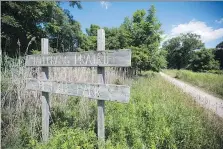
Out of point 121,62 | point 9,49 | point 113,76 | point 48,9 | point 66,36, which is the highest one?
point 48,9

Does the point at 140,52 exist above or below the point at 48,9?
below

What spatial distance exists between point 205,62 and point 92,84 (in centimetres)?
4859

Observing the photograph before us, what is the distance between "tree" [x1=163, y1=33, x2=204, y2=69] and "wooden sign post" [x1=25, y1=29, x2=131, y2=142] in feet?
203

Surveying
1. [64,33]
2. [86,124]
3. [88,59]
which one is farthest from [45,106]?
[64,33]

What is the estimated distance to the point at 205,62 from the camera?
46.6 m

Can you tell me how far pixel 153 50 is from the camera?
1712 centimetres

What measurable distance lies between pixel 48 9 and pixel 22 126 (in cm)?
1008

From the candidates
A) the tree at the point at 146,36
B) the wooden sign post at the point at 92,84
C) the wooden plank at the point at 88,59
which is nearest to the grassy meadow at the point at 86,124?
the wooden sign post at the point at 92,84

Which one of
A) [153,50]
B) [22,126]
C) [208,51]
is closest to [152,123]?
[22,126]

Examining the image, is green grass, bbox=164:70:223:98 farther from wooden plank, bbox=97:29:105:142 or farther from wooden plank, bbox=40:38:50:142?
wooden plank, bbox=40:38:50:142

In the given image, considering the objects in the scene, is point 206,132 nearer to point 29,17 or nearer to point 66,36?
point 29,17

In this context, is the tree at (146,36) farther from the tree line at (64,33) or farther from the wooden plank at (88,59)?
the wooden plank at (88,59)

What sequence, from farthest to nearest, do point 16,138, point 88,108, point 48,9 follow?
point 48,9 → point 88,108 → point 16,138

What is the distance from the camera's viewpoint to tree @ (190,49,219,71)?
140 ft
